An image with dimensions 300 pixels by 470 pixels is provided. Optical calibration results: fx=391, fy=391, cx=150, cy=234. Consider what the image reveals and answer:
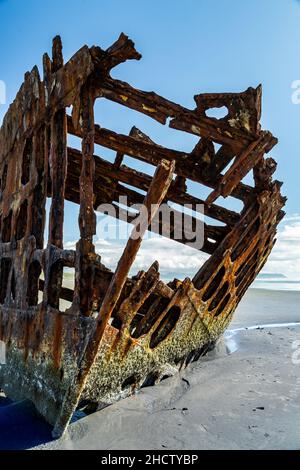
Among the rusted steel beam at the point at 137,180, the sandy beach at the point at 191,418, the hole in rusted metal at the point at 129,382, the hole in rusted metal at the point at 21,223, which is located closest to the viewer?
the sandy beach at the point at 191,418

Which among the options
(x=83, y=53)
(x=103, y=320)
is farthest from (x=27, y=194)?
(x=103, y=320)

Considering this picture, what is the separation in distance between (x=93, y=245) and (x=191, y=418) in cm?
169

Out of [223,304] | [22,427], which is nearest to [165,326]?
[22,427]

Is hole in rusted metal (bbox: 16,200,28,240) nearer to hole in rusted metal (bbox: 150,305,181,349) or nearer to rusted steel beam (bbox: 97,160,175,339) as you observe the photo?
hole in rusted metal (bbox: 150,305,181,349)

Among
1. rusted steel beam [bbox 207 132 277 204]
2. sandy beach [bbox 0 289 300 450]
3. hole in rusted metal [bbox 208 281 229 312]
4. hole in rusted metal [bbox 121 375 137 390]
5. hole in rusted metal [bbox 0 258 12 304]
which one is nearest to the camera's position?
sandy beach [bbox 0 289 300 450]

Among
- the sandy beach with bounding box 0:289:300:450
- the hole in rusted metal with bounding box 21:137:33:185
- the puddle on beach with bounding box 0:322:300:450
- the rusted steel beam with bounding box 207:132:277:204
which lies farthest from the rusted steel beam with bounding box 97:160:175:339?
the hole in rusted metal with bounding box 21:137:33:185

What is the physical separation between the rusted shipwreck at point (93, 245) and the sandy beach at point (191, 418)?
0.53ft

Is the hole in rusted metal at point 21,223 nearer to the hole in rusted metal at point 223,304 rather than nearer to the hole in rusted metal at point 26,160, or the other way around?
the hole in rusted metal at point 26,160

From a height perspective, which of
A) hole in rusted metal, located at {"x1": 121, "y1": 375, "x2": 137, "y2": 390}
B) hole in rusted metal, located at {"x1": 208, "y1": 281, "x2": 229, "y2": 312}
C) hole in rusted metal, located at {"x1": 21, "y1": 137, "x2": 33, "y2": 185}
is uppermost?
hole in rusted metal, located at {"x1": 21, "y1": 137, "x2": 33, "y2": 185}

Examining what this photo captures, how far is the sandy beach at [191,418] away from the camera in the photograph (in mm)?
2834

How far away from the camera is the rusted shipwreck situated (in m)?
2.96

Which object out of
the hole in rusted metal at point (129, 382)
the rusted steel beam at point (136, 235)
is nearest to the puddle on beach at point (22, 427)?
the hole in rusted metal at point (129, 382)

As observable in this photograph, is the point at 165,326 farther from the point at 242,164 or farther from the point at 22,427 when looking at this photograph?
the point at 242,164

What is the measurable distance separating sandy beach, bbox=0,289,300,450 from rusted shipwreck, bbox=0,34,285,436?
0.53 ft
